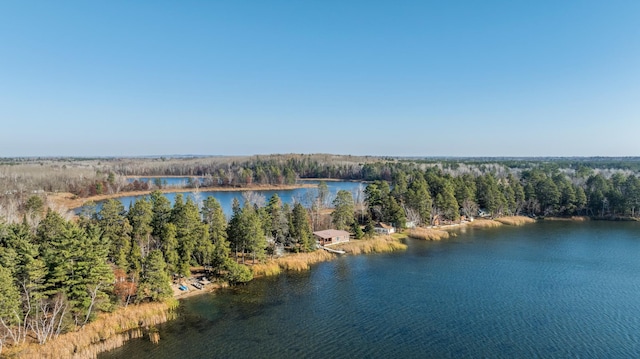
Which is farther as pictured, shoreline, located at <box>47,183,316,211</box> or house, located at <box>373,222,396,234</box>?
shoreline, located at <box>47,183,316,211</box>

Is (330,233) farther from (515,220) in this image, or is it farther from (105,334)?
(515,220)

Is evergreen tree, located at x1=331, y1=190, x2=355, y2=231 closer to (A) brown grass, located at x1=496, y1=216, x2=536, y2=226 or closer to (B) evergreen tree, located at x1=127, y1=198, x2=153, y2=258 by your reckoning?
(B) evergreen tree, located at x1=127, y1=198, x2=153, y2=258

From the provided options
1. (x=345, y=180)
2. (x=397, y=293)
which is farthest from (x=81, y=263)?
(x=345, y=180)

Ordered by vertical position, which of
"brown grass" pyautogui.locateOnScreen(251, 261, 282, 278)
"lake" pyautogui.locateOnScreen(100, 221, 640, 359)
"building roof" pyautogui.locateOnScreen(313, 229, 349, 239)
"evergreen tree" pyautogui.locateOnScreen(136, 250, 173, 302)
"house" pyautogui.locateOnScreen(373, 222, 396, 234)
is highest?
"evergreen tree" pyautogui.locateOnScreen(136, 250, 173, 302)

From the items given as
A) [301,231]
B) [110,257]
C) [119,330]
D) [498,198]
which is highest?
[498,198]

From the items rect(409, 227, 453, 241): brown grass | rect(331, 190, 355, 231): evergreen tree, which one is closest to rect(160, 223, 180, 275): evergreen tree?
rect(331, 190, 355, 231): evergreen tree

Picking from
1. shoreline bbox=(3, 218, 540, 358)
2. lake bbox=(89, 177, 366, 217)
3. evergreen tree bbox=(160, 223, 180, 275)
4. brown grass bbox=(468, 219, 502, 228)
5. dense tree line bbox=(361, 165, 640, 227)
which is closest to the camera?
shoreline bbox=(3, 218, 540, 358)

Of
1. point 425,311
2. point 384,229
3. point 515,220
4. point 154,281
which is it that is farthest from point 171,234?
point 515,220

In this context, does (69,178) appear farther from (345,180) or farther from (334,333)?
(334,333)
